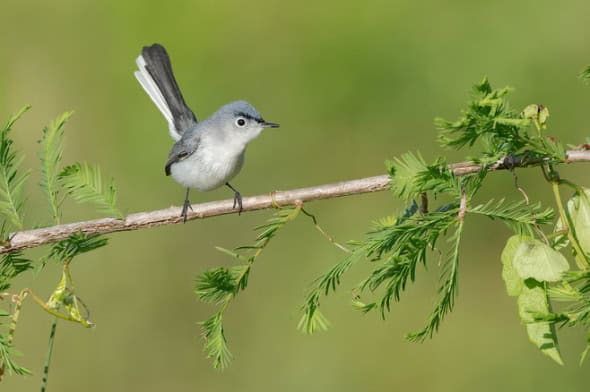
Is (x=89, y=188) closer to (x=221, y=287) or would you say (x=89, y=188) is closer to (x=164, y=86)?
(x=221, y=287)

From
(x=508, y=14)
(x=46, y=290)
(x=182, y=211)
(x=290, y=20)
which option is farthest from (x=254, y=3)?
(x=182, y=211)

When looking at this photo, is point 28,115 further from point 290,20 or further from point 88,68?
point 290,20

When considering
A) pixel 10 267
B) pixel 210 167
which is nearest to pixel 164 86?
pixel 210 167

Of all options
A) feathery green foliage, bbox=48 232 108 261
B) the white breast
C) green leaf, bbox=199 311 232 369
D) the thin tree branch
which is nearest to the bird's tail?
the white breast

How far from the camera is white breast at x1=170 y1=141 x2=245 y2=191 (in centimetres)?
345

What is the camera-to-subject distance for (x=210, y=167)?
136 inches

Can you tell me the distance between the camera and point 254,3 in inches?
189

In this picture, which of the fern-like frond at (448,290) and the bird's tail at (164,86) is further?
the bird's tail at (164,86)

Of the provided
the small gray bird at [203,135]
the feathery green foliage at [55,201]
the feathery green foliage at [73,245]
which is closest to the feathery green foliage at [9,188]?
the feathery green foliage at [55,201]

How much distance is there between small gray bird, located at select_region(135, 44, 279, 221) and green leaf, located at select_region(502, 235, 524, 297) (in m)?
2.16

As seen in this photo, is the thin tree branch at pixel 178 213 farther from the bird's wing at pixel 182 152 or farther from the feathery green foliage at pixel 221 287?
the bird's wing at pixel 182 152

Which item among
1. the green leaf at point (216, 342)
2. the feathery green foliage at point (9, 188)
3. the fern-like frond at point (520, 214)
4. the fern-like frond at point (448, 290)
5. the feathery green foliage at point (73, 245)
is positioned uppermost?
the feathery green foliage at point (9, 188)

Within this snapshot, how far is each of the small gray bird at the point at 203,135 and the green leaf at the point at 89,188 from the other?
62.3 inches

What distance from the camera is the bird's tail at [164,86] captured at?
3.67 m
